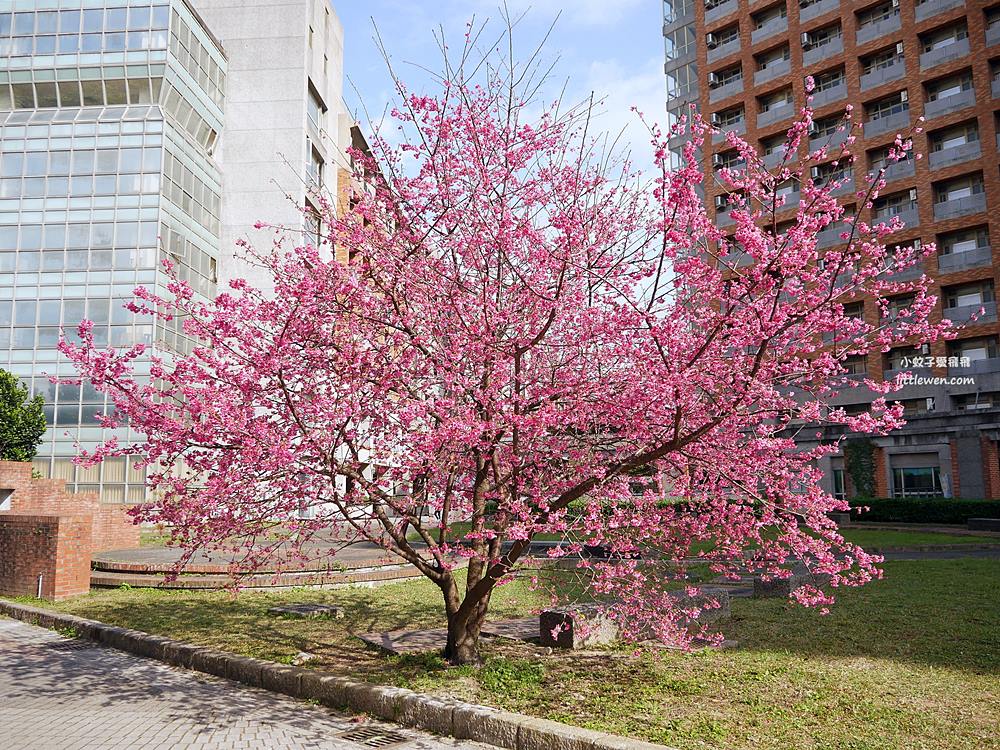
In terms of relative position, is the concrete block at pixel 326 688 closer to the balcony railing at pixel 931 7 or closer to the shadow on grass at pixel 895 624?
the shadow on grass at pixel 895 624

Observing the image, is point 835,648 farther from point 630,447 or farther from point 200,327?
point 200,327

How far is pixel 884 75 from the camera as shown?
4044cm

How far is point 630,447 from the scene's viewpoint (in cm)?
690

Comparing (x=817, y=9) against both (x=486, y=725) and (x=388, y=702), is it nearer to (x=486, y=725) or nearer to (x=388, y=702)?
(x=388, y=702)

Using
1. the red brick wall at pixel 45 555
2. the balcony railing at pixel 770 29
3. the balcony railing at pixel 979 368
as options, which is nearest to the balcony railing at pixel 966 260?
the balcony railing at pixel 979 368

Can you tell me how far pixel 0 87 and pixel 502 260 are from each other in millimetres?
36907

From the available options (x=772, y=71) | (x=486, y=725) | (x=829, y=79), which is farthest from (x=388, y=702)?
(x=772, y=71)

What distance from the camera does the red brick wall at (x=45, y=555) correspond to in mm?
12422

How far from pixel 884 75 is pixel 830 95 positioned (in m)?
2.79

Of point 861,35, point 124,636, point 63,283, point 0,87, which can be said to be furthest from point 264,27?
point 124,636

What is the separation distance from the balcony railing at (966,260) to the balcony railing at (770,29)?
1654cm

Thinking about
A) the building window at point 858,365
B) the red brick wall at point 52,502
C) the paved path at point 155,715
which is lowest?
the paved path at point 155,715

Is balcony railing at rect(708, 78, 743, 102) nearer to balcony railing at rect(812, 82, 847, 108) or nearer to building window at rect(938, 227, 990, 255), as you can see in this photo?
balcony railing at rect(812, 82, 847, 108)

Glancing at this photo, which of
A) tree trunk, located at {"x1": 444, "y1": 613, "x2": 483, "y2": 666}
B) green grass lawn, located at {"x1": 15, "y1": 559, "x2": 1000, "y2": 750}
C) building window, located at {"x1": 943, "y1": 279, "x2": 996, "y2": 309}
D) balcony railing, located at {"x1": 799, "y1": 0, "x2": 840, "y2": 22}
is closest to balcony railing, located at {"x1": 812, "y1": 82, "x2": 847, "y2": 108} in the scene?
balcony railing, located at {"x1": 799, "y1": 0, "x2": 840, "y2": 22}
